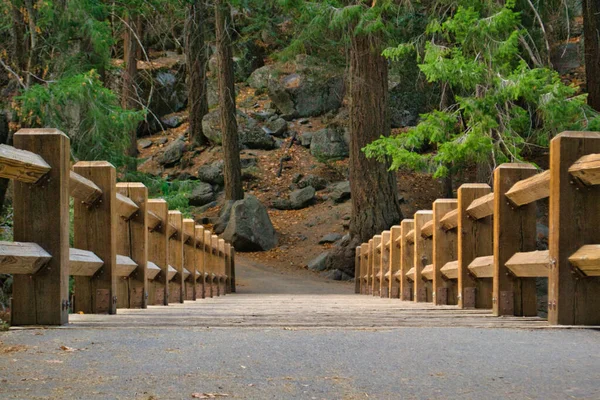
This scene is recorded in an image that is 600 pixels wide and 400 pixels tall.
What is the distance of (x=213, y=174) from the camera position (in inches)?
1227

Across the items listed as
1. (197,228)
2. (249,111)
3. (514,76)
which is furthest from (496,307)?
(249,111)

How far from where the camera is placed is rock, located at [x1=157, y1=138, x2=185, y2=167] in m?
33.1

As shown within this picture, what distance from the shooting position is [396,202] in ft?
66.9

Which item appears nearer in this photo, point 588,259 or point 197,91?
point 588,259

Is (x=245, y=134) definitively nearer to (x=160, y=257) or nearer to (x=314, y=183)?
(x=314, y=183)

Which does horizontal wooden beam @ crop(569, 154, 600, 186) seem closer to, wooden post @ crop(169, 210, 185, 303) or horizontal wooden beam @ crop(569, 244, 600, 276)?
horizontal wooden beam @ crop(569, 244, 600, 276)


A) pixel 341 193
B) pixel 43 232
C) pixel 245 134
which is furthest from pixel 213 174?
pixel 43 232

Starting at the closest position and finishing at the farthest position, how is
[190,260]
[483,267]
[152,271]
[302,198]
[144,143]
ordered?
1. [483,267]
2. [152,271]
3. [190,260]
4. [302,198]
5. [144,143]

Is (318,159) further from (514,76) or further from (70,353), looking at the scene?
(70,353)

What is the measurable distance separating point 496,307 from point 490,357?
2.34m

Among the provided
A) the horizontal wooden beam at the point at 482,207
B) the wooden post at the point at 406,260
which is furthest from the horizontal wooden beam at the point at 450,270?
the wooden post at the point at 406,260

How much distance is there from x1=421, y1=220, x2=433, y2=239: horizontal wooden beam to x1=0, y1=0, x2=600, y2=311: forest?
4996mm

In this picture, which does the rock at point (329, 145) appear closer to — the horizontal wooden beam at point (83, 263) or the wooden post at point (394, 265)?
the wooden post at point (394, 265)

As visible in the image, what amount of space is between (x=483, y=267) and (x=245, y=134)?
28.2 meters
